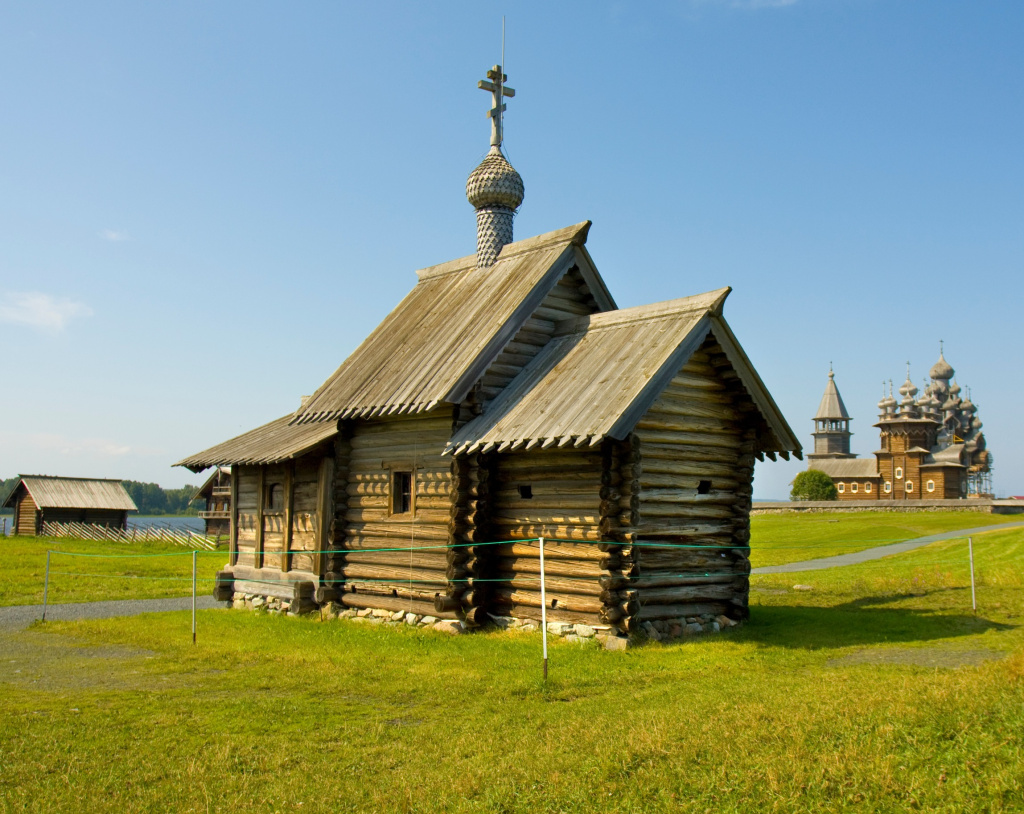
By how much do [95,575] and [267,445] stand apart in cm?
1175

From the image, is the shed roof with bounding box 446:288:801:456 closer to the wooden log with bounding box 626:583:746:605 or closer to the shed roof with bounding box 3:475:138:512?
the wooden log with bounding box 626:583:746:605

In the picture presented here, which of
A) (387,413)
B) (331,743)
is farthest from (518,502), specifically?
(331,743)

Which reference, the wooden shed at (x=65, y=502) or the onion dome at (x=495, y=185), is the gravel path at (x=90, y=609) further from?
the wooden shed at (x=65, y=502)

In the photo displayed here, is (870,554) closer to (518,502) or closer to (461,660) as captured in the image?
(518,502)

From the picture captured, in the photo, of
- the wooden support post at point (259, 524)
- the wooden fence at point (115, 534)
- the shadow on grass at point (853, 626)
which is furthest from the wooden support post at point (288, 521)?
the wooden fence at point (115, 534)

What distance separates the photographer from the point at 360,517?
18734 mm

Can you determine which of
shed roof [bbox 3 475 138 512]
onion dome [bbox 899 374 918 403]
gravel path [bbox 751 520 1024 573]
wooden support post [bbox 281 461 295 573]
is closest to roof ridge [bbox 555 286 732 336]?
wooden support post [bbox 281 461 295 573]

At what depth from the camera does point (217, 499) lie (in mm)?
61938

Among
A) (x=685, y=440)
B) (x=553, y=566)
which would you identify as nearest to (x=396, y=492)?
(x=553, y=566)

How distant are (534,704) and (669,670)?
2729 millimetres

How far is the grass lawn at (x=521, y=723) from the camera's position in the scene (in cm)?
673

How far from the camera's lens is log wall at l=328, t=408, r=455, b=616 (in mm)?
16797

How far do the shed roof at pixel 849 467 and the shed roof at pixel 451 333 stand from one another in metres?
80.9

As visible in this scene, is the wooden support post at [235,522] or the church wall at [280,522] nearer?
the church wall at [280,522]
